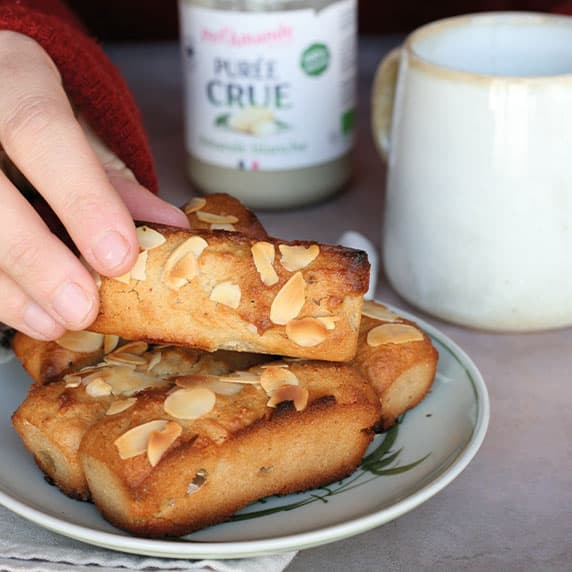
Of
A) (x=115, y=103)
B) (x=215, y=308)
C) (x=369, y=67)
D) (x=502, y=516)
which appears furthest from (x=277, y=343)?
(x=369, y=67)

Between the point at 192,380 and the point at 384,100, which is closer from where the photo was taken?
the point at 192,380

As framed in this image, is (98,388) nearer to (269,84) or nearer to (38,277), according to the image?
(38,277)

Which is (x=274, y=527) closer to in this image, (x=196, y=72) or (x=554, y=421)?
(x=554, y=421)

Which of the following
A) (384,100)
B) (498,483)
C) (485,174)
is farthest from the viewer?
(384,100)

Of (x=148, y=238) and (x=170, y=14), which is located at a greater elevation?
(x=148, y=238)

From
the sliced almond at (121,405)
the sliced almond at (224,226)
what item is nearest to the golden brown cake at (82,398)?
the sliced almond at (121,405)

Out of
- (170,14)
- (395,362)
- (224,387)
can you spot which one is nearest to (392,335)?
(395,362)

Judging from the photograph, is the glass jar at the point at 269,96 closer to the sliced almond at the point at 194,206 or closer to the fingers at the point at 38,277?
the sliced almond at the point at 194,206
